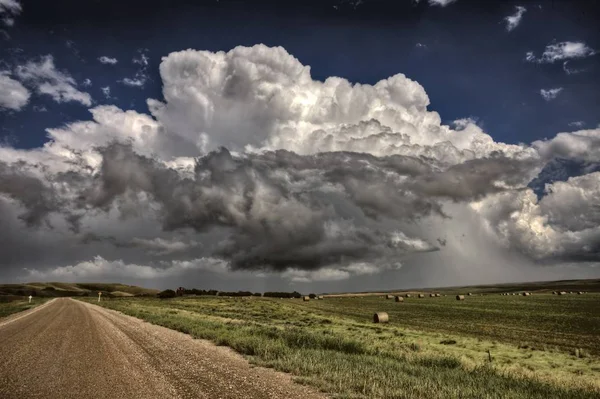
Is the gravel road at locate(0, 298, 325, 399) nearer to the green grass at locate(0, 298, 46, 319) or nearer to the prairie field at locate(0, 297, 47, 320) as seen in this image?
the green grass at locate(0, 298, 46, 319)

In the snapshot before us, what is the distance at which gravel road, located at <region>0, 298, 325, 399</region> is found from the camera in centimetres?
969

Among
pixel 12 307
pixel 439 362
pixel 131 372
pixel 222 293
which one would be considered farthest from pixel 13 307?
pixel 222 293

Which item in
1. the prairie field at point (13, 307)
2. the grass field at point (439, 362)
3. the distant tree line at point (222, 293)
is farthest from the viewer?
the distant tree line at point (222, 293)

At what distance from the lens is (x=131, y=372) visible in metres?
11.7

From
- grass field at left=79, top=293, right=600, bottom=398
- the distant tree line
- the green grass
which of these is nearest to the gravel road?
grass field at left=79, top=293, right=600, bottom=398

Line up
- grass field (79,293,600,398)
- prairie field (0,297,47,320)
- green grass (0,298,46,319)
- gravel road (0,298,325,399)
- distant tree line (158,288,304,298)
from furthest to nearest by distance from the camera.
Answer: distant tree line (158,288,304,298), prairie field (0,297,47,320), green grass (0,298,46,319), grass field (79,293,600,398), gravel road (0,298,325,399)

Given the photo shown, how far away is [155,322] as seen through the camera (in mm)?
29875

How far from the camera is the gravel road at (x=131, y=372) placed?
9.69 metres

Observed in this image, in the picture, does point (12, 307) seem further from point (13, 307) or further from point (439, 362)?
point (439, 362)

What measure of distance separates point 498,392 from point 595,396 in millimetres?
3477

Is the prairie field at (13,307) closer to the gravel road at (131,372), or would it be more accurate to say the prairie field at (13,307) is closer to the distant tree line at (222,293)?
the gravel road at (131,372)

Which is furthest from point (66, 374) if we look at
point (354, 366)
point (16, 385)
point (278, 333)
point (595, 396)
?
point (595, 396)

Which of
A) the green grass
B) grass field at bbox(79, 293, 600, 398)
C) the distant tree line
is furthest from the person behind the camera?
the distant tree line

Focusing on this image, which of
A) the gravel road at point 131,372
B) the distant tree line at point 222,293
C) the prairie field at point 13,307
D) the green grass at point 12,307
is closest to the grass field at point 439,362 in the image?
the gravel road at point 131,372
